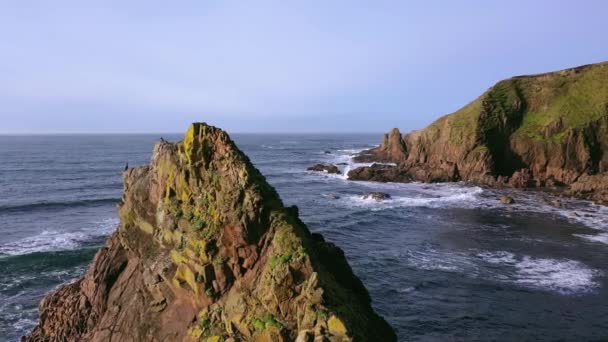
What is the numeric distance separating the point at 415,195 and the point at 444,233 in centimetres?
2296

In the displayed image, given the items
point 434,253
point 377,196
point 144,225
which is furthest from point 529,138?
point 144,225

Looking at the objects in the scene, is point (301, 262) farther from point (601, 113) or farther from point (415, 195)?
point (601, 113)

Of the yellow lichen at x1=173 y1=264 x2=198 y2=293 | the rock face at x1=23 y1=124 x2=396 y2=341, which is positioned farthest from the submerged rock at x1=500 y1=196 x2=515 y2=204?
the yellow lichen at x1=173 y1=264 x2=198 y2=293

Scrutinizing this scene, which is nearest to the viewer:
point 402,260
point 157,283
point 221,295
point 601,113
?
point 221,295

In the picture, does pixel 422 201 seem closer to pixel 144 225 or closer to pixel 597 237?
pixel 597 237

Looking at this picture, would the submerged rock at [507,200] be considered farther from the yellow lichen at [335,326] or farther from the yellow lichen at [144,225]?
the yellow lichen at [335,326]

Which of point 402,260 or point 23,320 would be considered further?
point 402,260

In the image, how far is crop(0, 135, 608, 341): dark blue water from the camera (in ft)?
89.5

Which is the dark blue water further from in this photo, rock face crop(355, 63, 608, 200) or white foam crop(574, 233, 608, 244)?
rock face crop(355, 63, 608, 200)

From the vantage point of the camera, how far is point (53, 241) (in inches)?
1766

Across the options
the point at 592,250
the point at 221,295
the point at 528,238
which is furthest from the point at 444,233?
the point at 221,295

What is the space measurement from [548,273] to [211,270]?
29.6 metres

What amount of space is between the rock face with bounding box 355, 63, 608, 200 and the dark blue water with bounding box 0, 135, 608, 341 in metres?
6.94

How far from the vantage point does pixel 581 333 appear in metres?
25.2
